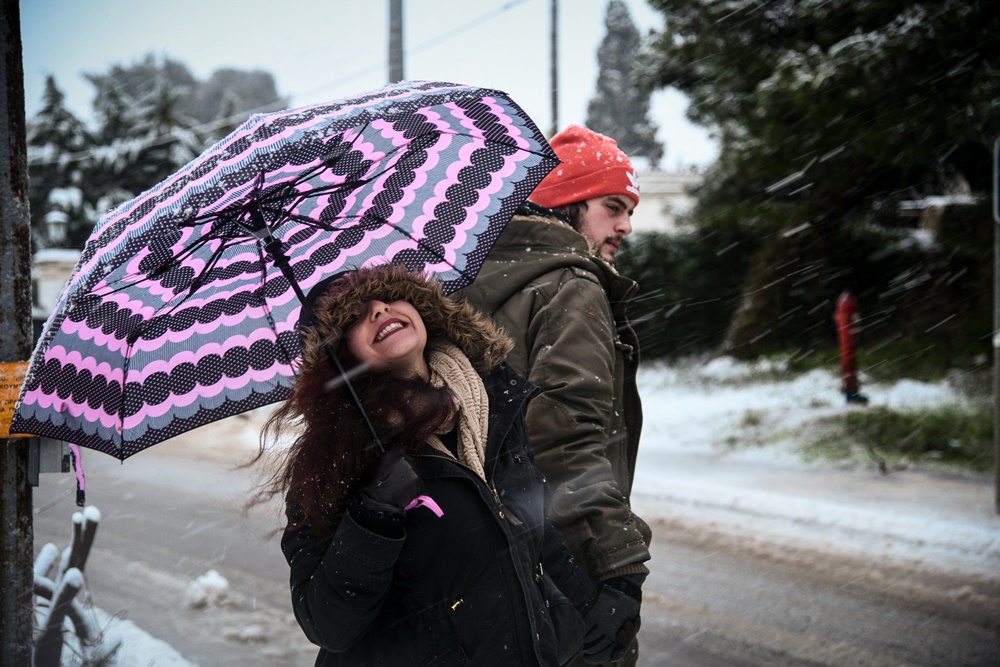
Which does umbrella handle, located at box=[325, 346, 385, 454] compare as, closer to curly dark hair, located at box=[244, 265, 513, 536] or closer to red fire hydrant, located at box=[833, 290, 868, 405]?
curly dark hair, located at box=[244, 265, 513, 536]

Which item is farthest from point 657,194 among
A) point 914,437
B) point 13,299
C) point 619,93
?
point 13,299

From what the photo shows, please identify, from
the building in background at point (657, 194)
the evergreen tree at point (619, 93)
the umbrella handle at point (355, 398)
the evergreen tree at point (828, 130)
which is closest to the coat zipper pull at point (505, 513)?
the umbrella handle at point (355, 398)

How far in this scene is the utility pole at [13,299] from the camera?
264 cm

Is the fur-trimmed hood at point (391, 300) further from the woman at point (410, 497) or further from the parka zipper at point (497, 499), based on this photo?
the parka zipper at point (497, 499)

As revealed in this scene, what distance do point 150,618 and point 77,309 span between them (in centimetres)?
311

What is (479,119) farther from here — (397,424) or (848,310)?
(848,310)

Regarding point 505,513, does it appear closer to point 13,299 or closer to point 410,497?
point 410,497

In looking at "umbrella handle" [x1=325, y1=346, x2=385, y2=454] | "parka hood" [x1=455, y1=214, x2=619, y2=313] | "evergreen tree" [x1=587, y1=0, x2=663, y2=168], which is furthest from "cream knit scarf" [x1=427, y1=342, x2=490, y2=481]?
"evergreen tree" [x1=587, y1=0, x2=663, y2=168]

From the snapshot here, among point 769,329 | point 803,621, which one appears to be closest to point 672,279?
point 769,329

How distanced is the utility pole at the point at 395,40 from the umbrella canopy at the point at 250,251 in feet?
21.3

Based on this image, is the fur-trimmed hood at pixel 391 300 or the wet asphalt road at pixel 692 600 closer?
the fur-trimmed hood at pixel 391 300

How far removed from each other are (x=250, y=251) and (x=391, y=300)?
0.58m

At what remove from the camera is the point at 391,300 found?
1.91 meters

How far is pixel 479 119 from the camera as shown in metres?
2.56
